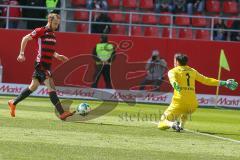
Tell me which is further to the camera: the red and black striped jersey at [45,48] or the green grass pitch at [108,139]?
the red and black striped jersey at [45,48]

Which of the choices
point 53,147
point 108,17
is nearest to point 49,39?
point 53,147

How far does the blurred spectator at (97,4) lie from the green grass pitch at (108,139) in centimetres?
1327

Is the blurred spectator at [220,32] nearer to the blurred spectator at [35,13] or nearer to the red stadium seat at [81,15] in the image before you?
the red stadium seat at [81,15]

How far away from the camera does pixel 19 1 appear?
101 ft

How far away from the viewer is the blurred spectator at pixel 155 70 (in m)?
28.0

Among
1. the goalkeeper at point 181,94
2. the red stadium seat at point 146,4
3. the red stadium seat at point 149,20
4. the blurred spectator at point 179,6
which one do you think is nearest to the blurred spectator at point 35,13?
the red stadium seat at point 149,20

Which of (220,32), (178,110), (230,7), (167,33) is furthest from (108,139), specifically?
(230,7)

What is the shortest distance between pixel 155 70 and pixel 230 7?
7.45 metres

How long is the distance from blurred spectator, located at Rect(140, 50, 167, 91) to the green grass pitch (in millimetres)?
9018

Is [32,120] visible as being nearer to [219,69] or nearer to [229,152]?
[229,152]

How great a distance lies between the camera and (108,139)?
13.1 metres

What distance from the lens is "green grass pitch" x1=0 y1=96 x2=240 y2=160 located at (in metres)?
11.1

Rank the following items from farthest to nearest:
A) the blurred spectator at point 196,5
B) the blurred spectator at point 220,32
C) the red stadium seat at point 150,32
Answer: the blurred spectator at point 196,5 → the red stadium seat at point 150,32 → the blurred spectator at point 220,32

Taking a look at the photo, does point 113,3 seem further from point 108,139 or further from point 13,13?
point 108,139
